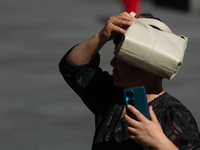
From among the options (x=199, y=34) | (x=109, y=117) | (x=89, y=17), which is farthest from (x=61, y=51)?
(x=109, y=117)

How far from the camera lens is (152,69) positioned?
2053 mm

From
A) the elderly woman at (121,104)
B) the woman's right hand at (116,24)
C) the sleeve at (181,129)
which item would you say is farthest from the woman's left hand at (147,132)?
the woman's right hand at (116,24)

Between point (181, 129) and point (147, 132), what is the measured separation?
0.76ft

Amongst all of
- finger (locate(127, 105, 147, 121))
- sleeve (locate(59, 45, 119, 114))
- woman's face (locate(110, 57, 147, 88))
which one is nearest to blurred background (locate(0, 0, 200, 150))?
sleeve (locate(59, 45, 119, 114))

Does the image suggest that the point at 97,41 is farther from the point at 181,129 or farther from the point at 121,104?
the point at 181,129

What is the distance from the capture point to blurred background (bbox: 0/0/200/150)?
5.22 metres

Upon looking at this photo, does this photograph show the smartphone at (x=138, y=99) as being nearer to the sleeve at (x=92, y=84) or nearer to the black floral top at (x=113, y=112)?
the black floral top at (x=113, y=112)

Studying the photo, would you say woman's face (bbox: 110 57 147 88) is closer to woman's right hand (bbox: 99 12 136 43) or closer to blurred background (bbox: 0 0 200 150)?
woman's right hand (bbox: 99 12 136 43)

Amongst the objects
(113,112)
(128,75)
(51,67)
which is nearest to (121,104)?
(113,112)

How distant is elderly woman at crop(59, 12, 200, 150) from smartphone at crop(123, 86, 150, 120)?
0.10 ft

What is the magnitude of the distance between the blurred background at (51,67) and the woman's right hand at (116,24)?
292 centimetres

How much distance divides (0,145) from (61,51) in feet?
9.41

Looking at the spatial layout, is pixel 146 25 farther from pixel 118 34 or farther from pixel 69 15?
pixel 69 15

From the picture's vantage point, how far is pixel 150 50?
6.50ft
